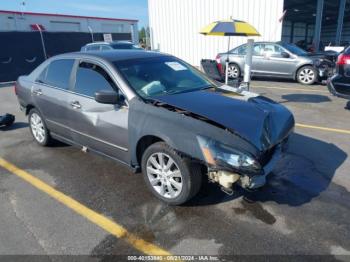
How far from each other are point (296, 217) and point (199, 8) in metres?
16.4

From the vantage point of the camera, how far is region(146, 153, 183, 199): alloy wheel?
123 inches

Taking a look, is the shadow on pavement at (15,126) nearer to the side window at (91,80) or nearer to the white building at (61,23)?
the side window at (91,80)

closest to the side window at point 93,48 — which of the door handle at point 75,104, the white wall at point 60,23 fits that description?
the door handle at point 75,104

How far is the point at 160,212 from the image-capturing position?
3172 millimetres

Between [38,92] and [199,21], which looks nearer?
[38,92]

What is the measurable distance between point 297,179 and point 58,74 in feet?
12.1

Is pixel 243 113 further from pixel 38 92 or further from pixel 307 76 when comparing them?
pixel 307 76

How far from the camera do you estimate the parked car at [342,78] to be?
6.62m

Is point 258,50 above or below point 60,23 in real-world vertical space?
below

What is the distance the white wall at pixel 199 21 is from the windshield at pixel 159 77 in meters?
12.1

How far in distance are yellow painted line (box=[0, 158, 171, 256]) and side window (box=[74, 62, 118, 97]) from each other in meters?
1.29

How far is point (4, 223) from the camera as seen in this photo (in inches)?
121

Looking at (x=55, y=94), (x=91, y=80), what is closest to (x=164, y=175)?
(x=91, y=80)

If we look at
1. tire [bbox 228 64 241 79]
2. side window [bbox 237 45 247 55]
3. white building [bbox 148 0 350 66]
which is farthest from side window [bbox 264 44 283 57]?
white building [bbox 148 0 350 66]
